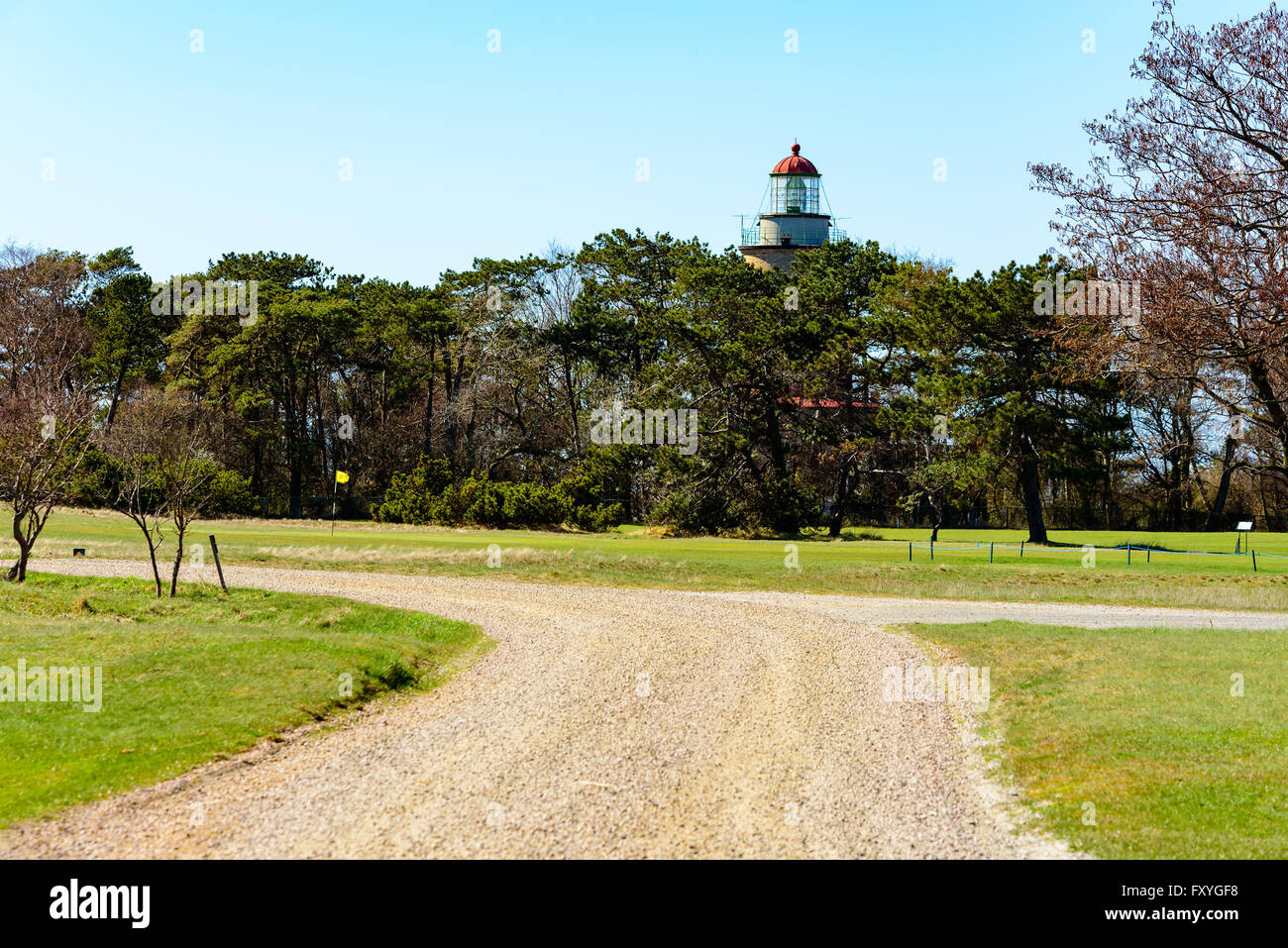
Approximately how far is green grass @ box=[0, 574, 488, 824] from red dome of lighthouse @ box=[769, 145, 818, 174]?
49026mm

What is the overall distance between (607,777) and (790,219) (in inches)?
2346

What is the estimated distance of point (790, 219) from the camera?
66.6 metres

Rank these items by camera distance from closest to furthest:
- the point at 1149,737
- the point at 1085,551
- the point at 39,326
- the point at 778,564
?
the point at 1149,737 → the point at 778,564 → the point at 1085,551 → the point at 39,326

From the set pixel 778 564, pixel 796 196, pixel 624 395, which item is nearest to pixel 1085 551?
pixel 778 564

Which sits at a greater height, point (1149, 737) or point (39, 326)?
point (39, 326)

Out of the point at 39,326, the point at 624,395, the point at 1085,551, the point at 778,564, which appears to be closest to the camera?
the point at 778,564

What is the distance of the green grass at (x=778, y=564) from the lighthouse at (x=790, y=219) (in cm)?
2557

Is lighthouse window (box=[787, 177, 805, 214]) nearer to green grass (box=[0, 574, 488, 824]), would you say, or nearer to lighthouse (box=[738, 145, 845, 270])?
lighthouse (box=[738, 145, 845, 270])

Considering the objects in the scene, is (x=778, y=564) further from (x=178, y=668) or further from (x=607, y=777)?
(x=607, y=777)

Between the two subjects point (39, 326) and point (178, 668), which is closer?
point (178, 668)

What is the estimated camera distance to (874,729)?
12781 mm

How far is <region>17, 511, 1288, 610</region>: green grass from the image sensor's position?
29.2 metres

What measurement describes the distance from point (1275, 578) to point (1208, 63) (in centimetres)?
1614

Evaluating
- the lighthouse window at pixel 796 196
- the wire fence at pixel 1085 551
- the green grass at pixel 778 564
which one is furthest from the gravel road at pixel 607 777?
the lighthouse window at pixel 796 196
